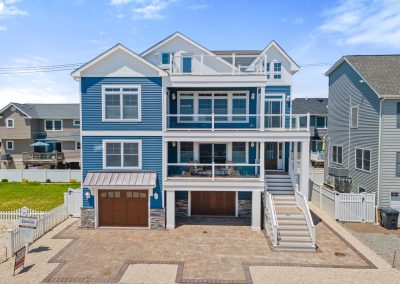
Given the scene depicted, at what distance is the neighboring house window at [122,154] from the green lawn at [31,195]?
7.87 m

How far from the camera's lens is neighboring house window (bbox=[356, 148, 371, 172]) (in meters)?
19.2

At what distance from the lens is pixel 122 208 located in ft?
53.7

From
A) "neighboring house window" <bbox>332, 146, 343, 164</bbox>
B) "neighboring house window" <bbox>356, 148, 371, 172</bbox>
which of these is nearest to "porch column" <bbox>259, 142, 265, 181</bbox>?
"neighboring house window" <bbox>356, 148, 371, 172</bbox>

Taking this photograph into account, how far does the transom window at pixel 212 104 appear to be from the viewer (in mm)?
18031

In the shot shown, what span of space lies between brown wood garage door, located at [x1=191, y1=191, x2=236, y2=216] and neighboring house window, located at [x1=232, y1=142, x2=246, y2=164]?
230 cm

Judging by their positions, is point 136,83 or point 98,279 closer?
point 98,279

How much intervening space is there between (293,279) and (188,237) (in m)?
5.89

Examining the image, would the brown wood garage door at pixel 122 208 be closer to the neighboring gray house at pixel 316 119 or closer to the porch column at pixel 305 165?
the porch column at pixel 305 165

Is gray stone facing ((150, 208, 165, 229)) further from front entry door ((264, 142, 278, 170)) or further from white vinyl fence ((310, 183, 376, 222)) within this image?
white vinyl fence ((310, 183, 376, 222))

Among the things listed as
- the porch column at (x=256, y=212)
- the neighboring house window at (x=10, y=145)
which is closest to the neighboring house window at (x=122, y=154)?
the porch column at (x=256, y=212)

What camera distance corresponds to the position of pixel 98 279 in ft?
33.8

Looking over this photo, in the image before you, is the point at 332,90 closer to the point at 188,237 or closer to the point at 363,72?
the point at 363,72

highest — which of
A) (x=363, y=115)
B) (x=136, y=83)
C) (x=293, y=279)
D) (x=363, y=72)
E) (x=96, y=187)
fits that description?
(x=363, y=72)

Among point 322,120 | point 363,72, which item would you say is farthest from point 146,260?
point 322,120
